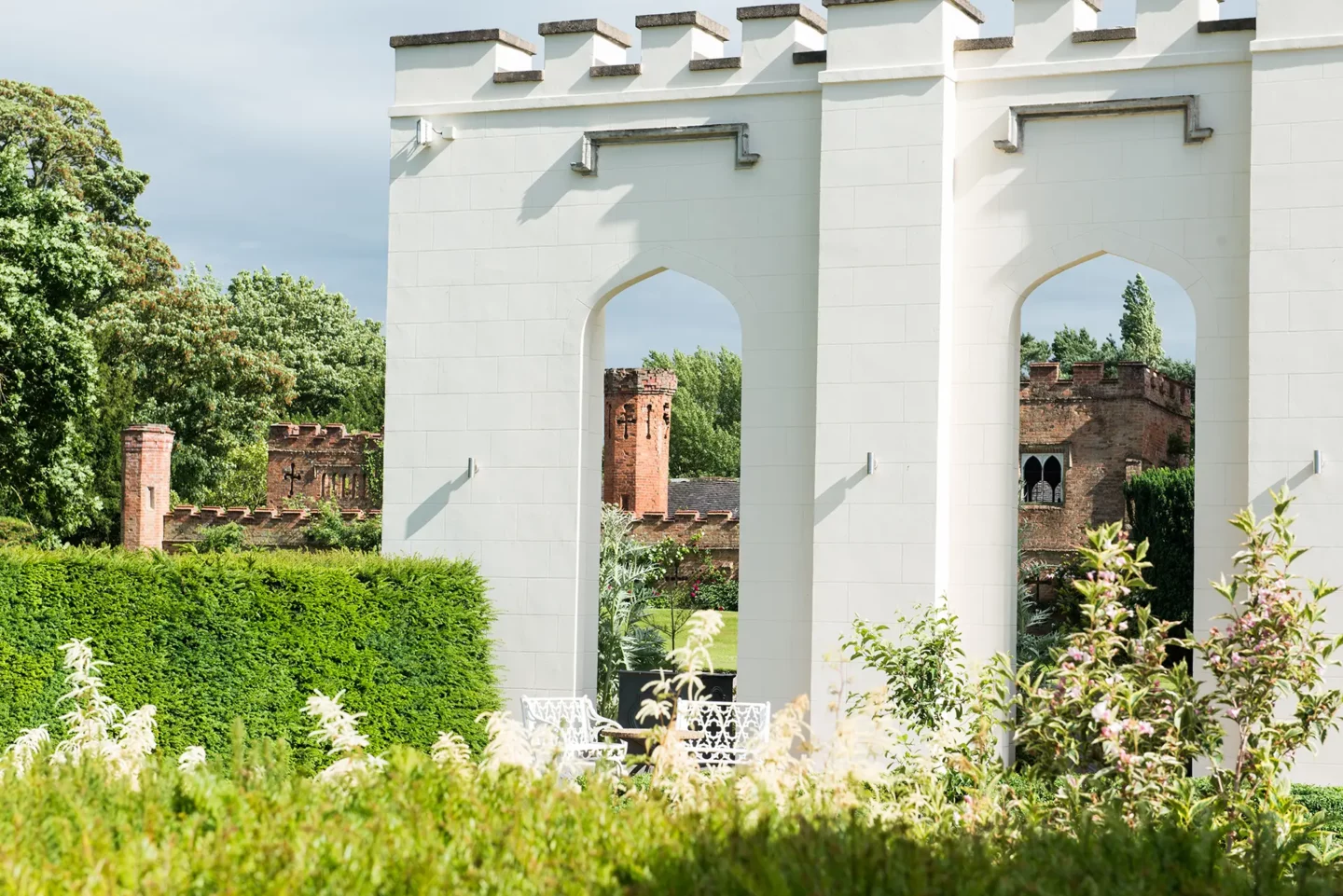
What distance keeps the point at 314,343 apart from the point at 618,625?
114 feet

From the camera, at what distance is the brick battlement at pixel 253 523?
30.6 m

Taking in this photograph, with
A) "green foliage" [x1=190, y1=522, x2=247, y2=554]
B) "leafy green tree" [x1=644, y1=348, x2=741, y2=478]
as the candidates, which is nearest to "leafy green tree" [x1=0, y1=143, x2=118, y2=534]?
"green foliage" [x1=190, y1=522, x2=247, y2=554]

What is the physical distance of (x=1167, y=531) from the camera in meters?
21.7

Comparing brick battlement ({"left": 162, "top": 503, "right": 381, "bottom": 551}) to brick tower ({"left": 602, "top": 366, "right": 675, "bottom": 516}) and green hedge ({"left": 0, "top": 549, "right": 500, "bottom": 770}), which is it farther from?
green hedge ({"left": 0, "top": 549, "right": 500, "bottom": 770})

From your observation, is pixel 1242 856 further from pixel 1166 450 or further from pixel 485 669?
pixel 1166 450

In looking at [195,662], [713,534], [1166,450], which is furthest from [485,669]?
[1166,450]

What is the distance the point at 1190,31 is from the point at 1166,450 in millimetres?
22050

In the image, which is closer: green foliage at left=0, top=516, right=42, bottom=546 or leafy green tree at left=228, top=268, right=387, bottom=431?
green foliage at left=0, top=516, right=42, bottom=546

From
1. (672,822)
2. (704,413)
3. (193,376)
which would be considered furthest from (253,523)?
(672,822)

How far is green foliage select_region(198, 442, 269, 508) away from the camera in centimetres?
3794

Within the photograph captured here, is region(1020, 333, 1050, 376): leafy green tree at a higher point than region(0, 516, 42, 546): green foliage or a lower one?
higher

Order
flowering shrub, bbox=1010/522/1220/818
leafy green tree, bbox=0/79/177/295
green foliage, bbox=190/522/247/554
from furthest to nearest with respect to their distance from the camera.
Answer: leafy green tree, bbox=0/79/177/295, green foliage, bbox=190/522/247/554, flowering shrub, bbox=1010/522/1220/818

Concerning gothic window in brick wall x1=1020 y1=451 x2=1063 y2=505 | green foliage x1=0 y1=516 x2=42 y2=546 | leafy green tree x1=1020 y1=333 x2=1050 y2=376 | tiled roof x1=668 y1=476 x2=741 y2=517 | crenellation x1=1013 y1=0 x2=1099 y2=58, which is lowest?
green foliage x1=0 y1=516 x2=42 y2=546

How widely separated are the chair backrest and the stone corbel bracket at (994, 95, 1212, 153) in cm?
493
